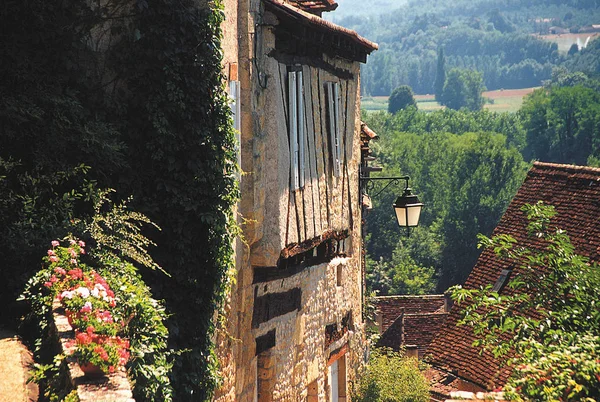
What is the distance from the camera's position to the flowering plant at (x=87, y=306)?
5.38m

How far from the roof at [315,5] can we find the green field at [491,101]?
130 m

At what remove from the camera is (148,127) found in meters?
7.83

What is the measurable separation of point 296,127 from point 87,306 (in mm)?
4995

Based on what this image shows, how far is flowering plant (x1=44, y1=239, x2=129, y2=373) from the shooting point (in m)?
5.38

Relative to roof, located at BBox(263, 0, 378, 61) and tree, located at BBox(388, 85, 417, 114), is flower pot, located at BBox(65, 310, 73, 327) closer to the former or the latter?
roof, located at BBox(263, 0, 378, 61)

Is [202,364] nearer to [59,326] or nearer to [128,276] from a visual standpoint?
[128,276]

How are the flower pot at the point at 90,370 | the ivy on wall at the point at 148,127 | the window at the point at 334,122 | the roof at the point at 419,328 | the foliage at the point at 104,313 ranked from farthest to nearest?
the roof at the point at 419,328 < the window at the point at 334,122 < the ivy on wall at the point at 148,127 < the foliage at the point at 104,313 < the flower pot at the point at 90,370

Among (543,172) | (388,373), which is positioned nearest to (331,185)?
(388,373)

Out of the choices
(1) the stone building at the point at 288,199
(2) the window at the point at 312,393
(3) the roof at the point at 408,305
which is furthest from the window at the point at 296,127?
(3) the roof at the point at 408,305

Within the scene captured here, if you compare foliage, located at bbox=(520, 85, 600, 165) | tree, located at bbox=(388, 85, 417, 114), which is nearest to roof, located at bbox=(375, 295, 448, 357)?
foliage, located at bbox=(520, 85, 600, 165)

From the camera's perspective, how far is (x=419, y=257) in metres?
56.0

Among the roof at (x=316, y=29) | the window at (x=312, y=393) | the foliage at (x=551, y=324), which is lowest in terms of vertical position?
the window at (x=312, y=393)

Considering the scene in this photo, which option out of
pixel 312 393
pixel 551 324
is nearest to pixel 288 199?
pixel 312 393

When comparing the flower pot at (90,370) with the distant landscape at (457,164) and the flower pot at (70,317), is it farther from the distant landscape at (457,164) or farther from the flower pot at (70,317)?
the distant landscape at (457,164)
